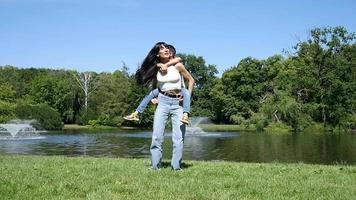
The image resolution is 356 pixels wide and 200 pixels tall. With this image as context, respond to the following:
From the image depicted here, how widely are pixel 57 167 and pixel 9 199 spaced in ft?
10.1

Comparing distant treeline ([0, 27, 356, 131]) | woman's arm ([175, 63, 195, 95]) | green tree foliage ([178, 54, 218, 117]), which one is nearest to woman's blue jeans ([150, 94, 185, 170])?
woman's arm ([175, 63, 195, 95])

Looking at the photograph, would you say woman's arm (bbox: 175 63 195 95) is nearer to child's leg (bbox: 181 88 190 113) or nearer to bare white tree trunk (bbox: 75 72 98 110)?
child's leg (bbox: 181 88 190 113)

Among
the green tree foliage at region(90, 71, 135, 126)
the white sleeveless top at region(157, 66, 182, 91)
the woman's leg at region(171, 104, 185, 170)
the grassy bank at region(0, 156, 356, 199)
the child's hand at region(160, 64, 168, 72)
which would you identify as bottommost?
the grassy bank at region(0, 156, 356, 199)

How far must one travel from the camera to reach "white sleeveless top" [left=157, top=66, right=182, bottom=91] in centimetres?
859

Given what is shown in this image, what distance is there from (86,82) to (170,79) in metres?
74.0

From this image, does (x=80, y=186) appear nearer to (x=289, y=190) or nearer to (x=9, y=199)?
(x=9, y=199)

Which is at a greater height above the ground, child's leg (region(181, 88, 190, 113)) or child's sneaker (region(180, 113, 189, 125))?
child's leg (region(181, 88, 190, 113))

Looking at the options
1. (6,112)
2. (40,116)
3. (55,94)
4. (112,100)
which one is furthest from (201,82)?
(6,112)

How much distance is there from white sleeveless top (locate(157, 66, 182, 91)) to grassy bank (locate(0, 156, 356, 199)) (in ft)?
4.61

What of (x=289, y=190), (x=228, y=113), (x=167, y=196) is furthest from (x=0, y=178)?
(x=228, y=113)

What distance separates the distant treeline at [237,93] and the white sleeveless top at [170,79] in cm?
4604

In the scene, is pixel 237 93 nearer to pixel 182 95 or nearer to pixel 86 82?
pixel 86 82

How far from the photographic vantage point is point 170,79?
28.2 feet

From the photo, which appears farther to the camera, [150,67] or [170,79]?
[150,67]
